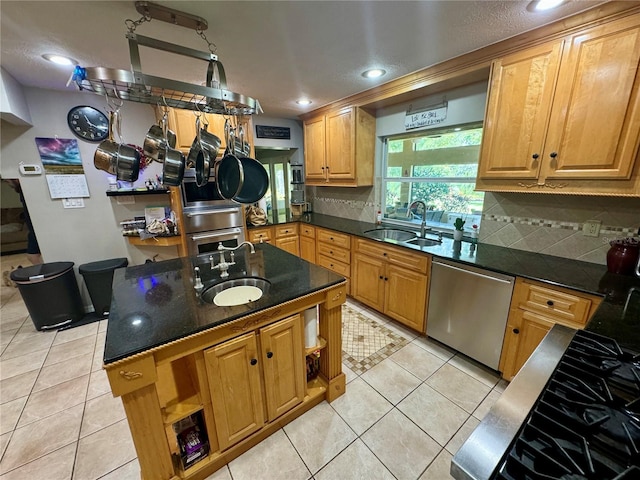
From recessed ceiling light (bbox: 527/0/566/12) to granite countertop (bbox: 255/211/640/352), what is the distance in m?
1.46

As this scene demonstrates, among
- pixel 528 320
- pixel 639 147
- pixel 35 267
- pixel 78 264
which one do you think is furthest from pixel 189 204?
pixel 639 147

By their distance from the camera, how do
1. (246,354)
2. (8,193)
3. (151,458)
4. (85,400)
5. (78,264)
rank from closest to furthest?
(151,458), (246,354), (85,400), (78,264), (8,193)

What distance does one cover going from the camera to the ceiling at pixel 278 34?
134 cm

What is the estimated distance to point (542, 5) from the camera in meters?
1.34

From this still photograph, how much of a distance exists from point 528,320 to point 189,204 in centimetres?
305

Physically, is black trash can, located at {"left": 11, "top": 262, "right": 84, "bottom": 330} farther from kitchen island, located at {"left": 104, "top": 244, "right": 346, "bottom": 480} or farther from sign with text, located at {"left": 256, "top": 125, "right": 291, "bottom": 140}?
sign with text, located at {"left": 256, "top": 125, "right": 291, "bottom": 140}

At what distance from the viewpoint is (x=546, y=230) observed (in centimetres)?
196

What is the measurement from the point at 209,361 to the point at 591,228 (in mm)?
2496

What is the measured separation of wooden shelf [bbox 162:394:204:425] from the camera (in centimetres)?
120

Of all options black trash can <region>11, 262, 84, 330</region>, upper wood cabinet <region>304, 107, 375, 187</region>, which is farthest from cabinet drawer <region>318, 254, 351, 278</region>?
black trash can <region>11, 262, 84, 330</region>

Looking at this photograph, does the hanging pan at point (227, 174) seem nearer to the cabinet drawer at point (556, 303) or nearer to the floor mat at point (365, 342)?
the floor mat at point (365, 342)

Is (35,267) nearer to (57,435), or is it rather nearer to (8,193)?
(57,435)

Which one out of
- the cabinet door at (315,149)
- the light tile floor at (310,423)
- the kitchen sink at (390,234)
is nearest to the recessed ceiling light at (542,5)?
the kitchen sink at (390,234)

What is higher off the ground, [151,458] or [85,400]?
[151,458]
